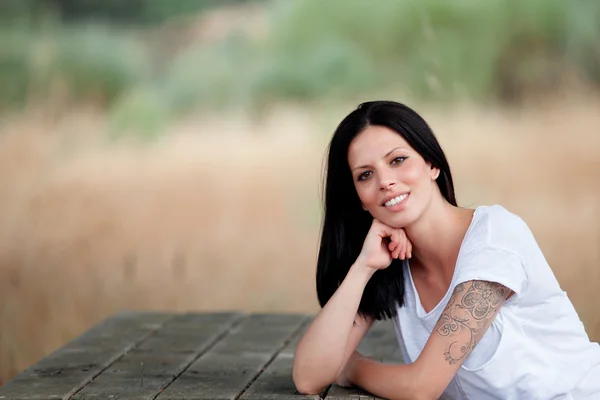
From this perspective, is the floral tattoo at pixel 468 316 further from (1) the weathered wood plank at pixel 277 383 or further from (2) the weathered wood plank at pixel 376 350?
(1) the weathered wood plank at pixel 277 383

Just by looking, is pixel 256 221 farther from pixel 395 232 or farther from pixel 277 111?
pixel 395 232

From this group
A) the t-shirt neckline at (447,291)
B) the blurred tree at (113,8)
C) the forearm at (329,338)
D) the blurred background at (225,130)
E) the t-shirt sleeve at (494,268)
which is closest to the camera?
the t-shirt sleeve at (494,268)

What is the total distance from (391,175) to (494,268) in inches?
14.8

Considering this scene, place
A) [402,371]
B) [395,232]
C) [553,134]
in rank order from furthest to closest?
[553,134], [395,232], [402,371]

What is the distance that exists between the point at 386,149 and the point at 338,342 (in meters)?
0.54

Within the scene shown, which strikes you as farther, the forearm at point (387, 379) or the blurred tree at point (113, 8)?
the blurred tree at point (113, 8)

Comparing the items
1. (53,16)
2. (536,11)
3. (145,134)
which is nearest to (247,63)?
Answer: (145,134)

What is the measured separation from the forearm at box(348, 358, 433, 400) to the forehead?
551 millimetres

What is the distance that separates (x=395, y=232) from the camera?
2.76 metres

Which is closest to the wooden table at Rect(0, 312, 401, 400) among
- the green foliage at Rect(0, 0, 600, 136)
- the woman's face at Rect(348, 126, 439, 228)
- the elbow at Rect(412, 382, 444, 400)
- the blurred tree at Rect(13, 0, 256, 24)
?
the elbow at Rect(412, 382, 444, 400)

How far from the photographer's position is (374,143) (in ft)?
8.86

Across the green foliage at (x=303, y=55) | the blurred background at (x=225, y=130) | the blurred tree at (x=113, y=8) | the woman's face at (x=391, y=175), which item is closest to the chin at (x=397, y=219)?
the woman's face at (x=391, y=175)

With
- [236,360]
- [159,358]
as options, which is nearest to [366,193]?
[236,360]

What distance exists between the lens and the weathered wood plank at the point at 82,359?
9.12ft
